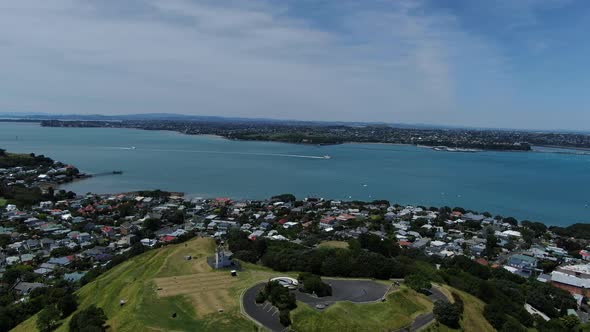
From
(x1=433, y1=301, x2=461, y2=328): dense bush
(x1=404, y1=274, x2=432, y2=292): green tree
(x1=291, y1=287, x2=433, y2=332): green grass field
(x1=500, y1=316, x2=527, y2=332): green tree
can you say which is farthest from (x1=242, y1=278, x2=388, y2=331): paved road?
(x1=500, y1=316, x2=527, y2=332): green tree

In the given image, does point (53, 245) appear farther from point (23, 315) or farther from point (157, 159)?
point (157, 159)

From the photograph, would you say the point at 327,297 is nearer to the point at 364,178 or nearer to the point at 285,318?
the point at 285,318

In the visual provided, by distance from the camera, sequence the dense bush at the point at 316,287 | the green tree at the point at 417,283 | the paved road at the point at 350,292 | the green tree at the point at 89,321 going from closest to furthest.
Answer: the green tree at the point at 89,321
the paved road at the point at 350,292
the dense bush at the point at 316,287
the green tree at the point at 417,283

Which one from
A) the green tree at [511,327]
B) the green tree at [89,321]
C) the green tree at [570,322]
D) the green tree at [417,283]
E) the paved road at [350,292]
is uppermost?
the green tree at [417,283]

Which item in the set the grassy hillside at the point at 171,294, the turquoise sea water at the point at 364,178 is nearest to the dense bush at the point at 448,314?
the grassy hillside at the point at 171,294

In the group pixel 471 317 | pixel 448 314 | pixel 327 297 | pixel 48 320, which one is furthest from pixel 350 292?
pixel 48 320

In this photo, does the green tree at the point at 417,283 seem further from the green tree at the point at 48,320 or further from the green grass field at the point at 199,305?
the green tree at the point at 48,320

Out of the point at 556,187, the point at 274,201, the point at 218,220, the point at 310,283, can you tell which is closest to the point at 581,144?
the point at 556,187
